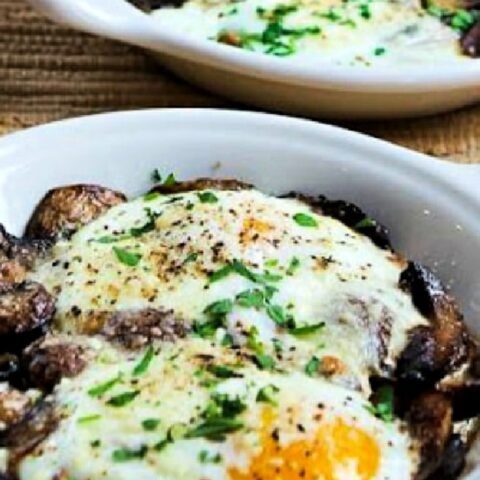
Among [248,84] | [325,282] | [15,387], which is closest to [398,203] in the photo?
[325,282]

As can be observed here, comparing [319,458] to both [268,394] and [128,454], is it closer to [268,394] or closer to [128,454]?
[268,394]

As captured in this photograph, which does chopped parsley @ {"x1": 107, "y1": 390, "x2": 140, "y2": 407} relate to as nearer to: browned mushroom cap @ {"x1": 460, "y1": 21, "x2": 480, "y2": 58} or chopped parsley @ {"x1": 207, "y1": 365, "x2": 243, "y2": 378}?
chopped parsley @ {"x1": 207, "y1": 365, "x2": 243, "y2": 378}

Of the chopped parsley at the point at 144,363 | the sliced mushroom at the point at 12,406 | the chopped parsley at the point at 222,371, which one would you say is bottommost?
the sliced mushroom at the point at 12,406

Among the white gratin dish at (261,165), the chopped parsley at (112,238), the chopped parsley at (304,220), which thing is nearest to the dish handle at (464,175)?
the white gratin dish at (261,165)

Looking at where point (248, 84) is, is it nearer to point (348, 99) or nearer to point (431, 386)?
point (348, 99)

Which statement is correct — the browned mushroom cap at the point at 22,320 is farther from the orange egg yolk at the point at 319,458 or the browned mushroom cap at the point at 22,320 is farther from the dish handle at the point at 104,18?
the dish handle at the point at 104,18

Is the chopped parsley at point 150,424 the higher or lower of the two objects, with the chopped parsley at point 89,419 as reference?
higher

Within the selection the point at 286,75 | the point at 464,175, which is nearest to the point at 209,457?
the point at 464,175
